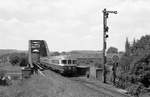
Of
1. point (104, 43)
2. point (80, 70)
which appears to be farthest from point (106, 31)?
point (80, 70)

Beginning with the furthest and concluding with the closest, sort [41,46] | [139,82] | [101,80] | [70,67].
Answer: [41,46] → [70,67] → [101,80] → [139,82]

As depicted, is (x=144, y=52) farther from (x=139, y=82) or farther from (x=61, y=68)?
(x=61, y=68)

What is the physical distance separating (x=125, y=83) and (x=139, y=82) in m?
2.19

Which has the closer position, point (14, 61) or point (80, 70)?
point (80, 70)

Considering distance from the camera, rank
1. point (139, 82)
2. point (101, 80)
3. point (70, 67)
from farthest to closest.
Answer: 1. point (70, 67)
2. point (101, 80)
3. point (139, 82)

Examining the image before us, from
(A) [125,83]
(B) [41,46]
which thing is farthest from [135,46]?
(B) [41,46]

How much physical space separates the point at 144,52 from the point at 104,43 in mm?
6989

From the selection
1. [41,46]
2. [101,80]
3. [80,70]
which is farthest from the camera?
[41,46]

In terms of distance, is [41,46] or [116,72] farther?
[41,46]

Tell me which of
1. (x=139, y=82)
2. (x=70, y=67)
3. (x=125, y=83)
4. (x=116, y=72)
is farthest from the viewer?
(x=70, y=67)

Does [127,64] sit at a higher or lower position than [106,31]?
lower

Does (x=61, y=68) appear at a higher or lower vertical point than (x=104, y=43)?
lower

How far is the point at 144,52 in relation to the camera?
23.7 metres

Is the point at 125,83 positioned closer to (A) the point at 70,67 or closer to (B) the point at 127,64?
(B) the point at 127,64
